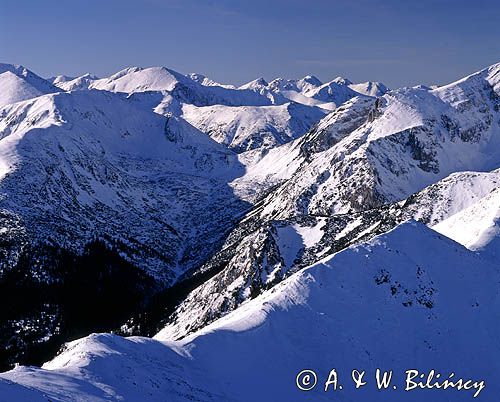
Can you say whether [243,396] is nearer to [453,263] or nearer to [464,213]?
[453,263]

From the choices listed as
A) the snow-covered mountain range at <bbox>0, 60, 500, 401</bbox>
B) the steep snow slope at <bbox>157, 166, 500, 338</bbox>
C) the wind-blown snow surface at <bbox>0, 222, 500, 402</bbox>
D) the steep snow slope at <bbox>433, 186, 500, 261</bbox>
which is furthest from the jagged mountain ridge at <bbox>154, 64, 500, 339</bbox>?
the wind-blown snow surface at <bbox>0, 222, 500, 402</bbox>

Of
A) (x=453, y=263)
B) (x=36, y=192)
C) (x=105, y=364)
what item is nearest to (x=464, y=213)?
(x=453, y=263)

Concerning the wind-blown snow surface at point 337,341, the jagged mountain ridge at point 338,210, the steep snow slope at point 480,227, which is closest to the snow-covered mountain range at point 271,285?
the wind-blown snow surface at point 337,341

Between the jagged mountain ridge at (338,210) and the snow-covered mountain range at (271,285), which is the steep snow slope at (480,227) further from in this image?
the jagged mountain ridge at (338,210)

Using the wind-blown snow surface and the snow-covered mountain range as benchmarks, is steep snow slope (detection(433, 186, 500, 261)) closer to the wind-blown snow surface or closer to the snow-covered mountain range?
the snow-covered mountain range

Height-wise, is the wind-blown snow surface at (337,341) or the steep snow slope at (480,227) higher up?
the steep snow slope at (480,227)

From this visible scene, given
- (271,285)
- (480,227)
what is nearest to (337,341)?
(271,285)
